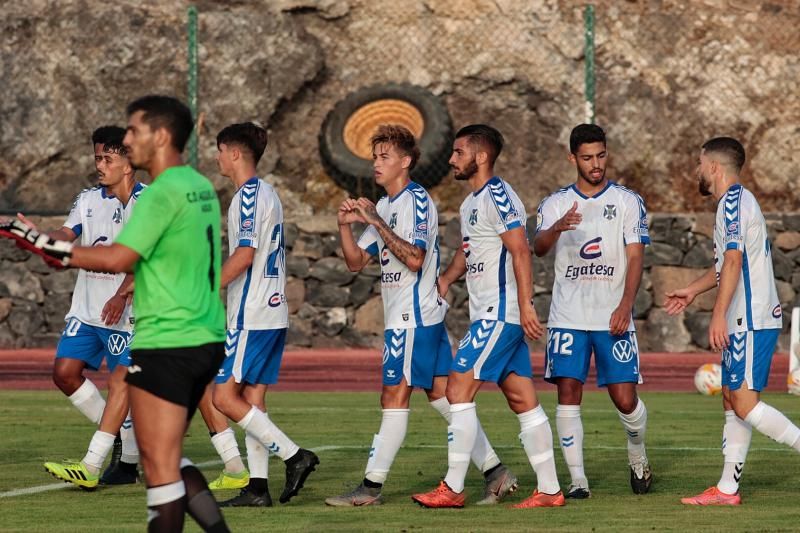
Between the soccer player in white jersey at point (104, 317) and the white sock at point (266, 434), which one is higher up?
the soccer player in white jersey at point (104, 317)

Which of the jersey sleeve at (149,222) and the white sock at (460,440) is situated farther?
the white sock at (460,440)

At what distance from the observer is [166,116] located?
637cm

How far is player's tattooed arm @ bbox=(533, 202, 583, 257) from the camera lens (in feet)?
28.7

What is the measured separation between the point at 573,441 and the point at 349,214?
192 cm

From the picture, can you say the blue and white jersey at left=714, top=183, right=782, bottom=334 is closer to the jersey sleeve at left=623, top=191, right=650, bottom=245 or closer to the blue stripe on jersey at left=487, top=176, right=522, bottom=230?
the jersey sleeve at left=623, top=191, right=650, bottom=245

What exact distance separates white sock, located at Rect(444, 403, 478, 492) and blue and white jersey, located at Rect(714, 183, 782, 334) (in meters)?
1.57

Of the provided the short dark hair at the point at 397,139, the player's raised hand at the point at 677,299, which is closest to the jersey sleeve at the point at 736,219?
the player's raised hand at the point at 677,299

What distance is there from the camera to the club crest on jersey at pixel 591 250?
9406 mm

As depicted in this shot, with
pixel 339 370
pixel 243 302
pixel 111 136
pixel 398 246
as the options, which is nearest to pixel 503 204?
pixel 398 246

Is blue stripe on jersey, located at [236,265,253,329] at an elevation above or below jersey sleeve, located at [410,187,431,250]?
below

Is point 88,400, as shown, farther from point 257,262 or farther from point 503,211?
point 503,211

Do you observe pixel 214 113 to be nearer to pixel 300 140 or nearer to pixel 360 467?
pixel 300 140

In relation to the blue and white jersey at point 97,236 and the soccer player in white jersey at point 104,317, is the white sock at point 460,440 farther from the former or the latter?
the blue and white jersey at point 97,236

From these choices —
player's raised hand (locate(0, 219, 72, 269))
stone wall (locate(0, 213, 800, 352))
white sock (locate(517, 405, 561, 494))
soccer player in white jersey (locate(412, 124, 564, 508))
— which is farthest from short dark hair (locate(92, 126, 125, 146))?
stone wall (locate(0, 213, 800, 352))
